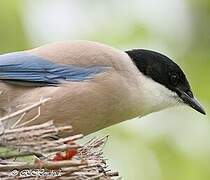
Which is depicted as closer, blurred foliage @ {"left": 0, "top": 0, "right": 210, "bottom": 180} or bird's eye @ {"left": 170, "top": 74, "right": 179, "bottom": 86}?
bird's eye @ {"left": 170, "top": 74, "right": 179, "bottom": 86}

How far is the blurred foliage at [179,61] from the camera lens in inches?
211

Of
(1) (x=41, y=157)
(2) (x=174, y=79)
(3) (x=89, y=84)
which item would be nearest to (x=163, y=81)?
→ (2) (x=174, y=79)

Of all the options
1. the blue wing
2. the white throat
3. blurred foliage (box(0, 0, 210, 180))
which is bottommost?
blurred foliage (box(0, 0, 210, 180))

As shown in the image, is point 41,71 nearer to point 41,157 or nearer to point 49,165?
point 41,157

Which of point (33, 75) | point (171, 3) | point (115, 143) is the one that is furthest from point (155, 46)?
point (33, 75)

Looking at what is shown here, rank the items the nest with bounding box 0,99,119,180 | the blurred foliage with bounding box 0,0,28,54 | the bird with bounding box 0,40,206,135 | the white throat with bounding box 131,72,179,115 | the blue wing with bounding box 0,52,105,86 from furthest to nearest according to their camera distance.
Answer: the blurred foliage with bounding box 0,0,28,54 → the white throat with bounding box 131,72,179,115 → the blue wing with bounding box 0,52,105,86 → the bird with bounding box 0,40,206,135 → the nest with bounding box 0,99,119,180

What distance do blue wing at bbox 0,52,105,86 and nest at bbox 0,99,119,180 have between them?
0.82m

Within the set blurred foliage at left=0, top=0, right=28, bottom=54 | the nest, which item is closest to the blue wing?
the nest

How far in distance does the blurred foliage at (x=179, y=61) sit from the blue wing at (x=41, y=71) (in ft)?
4.08

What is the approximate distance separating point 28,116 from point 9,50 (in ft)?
5.70

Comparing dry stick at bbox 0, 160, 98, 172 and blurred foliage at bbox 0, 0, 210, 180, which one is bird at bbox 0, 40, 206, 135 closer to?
dry stick at bbox 0, 160, 98, 172

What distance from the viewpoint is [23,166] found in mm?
3080

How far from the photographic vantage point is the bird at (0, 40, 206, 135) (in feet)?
13.1

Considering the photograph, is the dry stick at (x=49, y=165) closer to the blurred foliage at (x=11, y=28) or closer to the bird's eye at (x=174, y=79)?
the bird's eye at (x=174, y=79)
